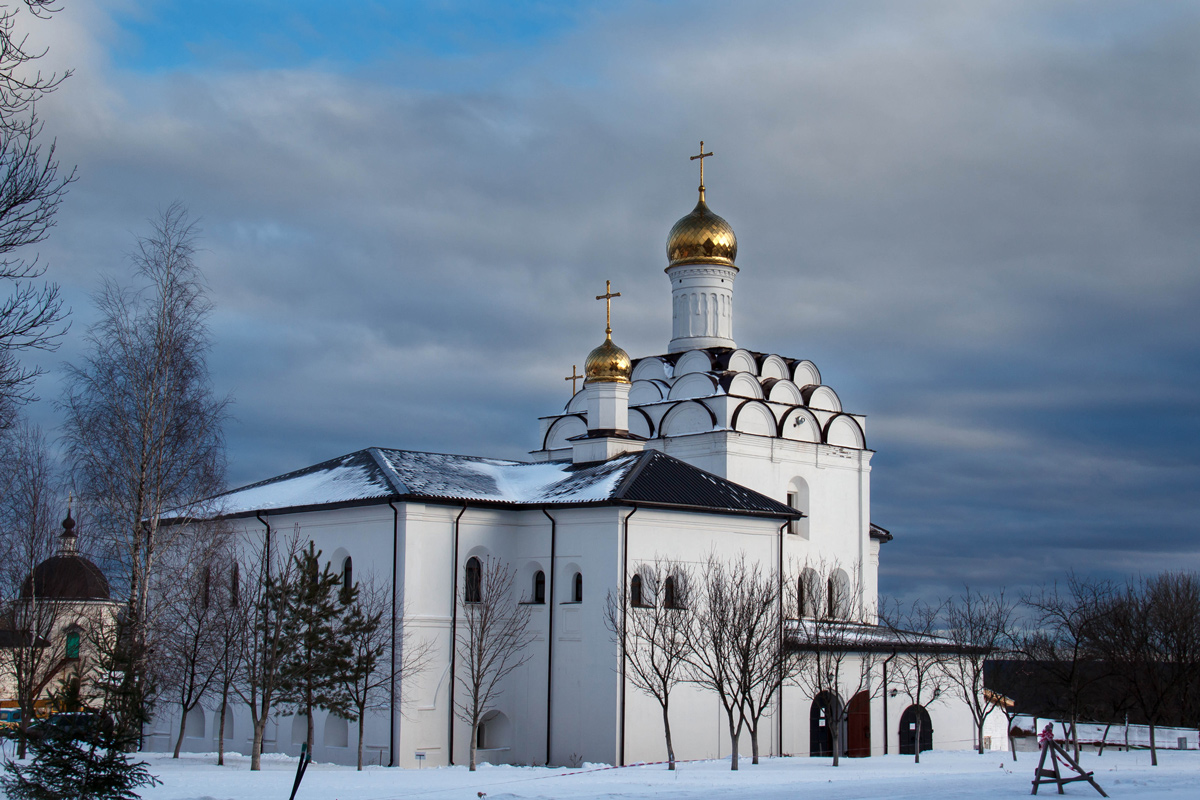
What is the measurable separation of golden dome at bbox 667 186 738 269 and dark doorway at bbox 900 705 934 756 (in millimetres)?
13587

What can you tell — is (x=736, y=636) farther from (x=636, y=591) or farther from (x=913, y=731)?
(x=913, y=731)

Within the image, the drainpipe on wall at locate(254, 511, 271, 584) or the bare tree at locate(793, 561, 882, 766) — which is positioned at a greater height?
the drainpipe on wall at locate(254, 511, 271, 584)

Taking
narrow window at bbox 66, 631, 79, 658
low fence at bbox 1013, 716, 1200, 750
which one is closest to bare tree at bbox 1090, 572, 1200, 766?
low fence at bbox 1013, 716, 1200, 750

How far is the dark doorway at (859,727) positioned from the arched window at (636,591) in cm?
629

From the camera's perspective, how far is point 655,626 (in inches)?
947

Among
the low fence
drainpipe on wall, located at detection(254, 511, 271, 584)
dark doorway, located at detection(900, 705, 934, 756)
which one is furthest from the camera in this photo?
the low fence

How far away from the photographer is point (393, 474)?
26.8m

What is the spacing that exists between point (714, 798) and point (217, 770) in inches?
385

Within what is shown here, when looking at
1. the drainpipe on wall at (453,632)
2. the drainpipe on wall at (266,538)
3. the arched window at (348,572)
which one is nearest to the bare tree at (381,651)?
the drainpipe on wall at (453,632)

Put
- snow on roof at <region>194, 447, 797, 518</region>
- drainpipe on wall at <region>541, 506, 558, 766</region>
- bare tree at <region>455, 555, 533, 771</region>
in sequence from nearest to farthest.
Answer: bare tree at <region>455, 555, 533, 771</region>, drainpipe on wall at <region>541, 506, 558, 766</region>, snow on roof at <region>194, 447, 797, 518</region>

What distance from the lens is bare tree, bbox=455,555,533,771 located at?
83.4ft

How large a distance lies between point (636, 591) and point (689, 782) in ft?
24.6

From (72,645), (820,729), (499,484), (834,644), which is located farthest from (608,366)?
(72,645)

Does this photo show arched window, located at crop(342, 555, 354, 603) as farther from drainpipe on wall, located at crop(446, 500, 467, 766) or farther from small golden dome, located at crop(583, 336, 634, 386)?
small golden dome, located at crop(583, 336, 634, 386)
